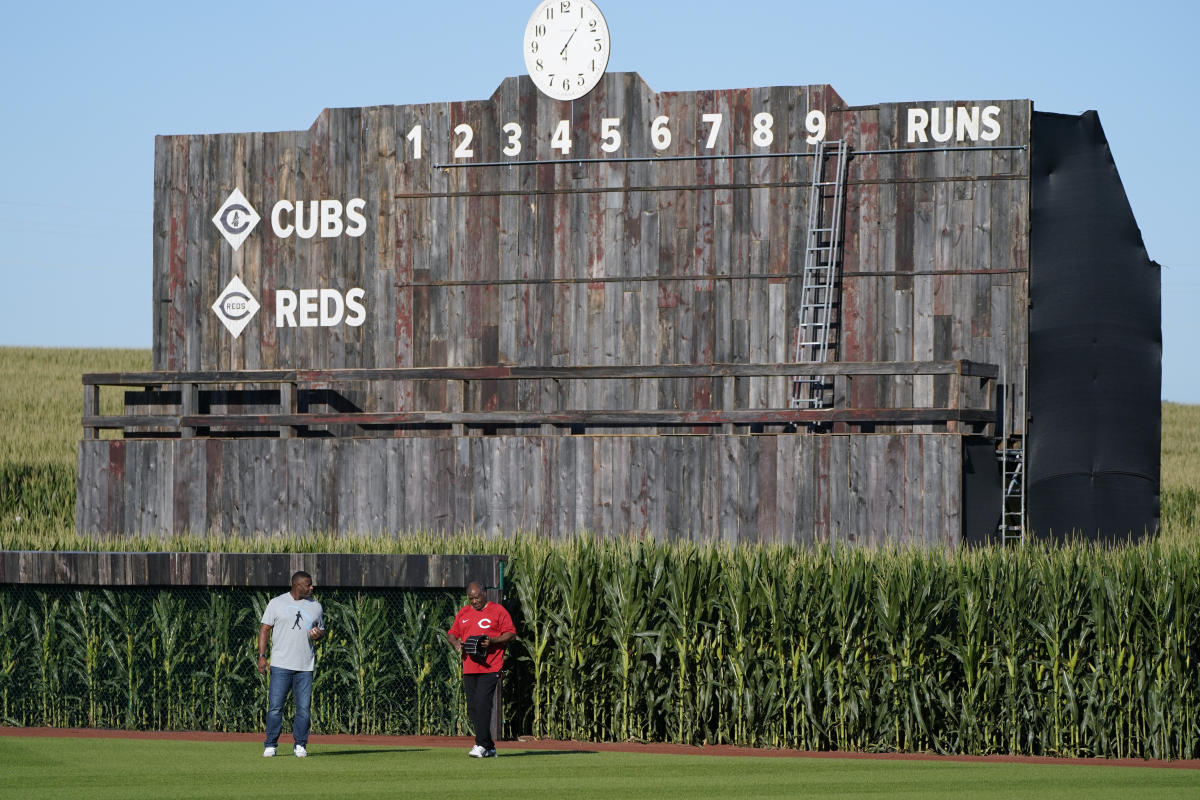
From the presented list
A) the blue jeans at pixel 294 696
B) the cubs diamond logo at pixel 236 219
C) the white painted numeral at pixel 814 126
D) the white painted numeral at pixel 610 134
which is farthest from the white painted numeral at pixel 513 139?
the blue jeans at pixel 294 696

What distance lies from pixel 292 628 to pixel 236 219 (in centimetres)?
1203

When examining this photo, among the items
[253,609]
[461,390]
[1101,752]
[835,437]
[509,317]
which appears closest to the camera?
[1101,752]

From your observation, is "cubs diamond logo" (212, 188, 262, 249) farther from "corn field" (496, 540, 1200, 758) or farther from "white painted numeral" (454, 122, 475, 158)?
"corn field" (496, 540, 1200, 758)

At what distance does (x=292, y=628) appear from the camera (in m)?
14.7

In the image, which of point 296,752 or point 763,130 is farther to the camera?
point 763,130

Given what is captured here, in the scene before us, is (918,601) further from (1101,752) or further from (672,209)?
(672,209)

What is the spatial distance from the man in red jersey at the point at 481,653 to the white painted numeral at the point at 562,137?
1046 cm

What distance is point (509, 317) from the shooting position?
24.3m

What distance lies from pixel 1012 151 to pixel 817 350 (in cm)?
377

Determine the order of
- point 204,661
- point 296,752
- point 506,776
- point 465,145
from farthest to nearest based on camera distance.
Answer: point 465,145
point 204,661
point 296,752
point 506,776

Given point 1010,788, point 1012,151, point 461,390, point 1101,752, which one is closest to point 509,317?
point 461,390

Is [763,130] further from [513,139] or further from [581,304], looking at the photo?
[513,139]

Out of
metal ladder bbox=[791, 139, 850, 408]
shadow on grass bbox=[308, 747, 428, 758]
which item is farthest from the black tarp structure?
shadow on grass bbox=[308, 747, 428, 758]

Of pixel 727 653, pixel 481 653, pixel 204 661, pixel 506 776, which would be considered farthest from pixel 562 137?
pixel 506 776
